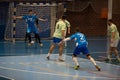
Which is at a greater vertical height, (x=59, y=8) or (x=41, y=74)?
(x=59, y=8)

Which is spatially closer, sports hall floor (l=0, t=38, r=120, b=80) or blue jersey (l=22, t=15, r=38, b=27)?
sports hall floor (l=0, t=38, r=120, b=80)

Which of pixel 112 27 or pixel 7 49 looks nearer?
pixel 112 27

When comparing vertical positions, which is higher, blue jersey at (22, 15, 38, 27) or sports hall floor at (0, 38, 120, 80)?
blue jersey at (22, 15, 38, 27)

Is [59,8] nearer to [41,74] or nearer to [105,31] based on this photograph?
[105,31]

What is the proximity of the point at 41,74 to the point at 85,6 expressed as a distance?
18.7 m

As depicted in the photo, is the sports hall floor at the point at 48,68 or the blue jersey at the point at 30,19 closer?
the sports hall floor at the point at 48,68

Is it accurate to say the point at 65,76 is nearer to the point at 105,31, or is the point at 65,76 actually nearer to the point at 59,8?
the point at 59,8

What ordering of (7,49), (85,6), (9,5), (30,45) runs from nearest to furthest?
(7,49), (30,45), (9,5), (85,6)

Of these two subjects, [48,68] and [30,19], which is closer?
[48,68]

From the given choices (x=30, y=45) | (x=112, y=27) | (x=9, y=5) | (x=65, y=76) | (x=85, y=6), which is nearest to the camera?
(x=65, y=76)

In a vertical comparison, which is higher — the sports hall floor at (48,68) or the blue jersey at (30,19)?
the blue jersey at (30,19)

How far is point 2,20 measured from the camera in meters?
28.1

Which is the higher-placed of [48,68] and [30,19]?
[30,19]

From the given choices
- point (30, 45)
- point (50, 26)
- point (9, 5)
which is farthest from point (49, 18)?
point (30, 45)
